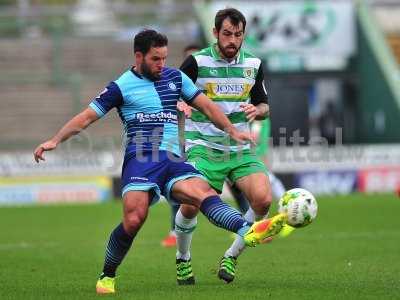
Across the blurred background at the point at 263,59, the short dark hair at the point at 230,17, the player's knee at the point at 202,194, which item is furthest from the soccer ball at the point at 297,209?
the blurred background at the point at 263,59

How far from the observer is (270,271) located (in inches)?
423

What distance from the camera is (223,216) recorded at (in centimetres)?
862

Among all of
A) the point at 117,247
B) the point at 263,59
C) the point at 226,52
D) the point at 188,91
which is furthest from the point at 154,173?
the point at 263,59

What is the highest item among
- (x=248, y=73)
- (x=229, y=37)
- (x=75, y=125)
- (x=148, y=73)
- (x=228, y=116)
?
(x=229, y=37)

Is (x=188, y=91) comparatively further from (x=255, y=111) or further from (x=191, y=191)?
(x=191, y=191)

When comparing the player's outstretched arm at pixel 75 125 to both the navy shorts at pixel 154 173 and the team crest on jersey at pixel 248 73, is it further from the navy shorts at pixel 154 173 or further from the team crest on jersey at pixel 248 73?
the team crest on jersey at pixel 248 73

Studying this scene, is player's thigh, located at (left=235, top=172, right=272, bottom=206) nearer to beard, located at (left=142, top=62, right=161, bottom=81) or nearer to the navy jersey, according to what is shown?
the navy jersey

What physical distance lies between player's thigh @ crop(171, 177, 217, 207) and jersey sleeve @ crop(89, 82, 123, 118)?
866 mm

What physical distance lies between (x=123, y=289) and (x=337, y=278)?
2.09m

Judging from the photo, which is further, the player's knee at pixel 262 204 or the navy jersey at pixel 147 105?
the player's knee at pixel 262 204

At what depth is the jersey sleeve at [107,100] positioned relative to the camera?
8.88 metres

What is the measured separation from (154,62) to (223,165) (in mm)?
1472

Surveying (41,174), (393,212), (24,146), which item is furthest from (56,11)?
(393,212)

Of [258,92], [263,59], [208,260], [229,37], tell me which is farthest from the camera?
[263,59]
